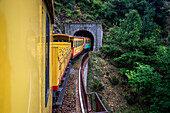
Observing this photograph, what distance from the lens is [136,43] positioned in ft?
52.0

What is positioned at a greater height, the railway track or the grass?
the railway track

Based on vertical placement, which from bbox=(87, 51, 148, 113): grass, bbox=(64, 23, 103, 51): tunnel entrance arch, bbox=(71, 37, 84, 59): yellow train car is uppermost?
bbox=(64, 23, 103, 51): tunnel entrance arch

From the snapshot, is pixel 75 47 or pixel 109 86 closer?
pixel 75 47

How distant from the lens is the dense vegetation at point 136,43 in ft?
33.6

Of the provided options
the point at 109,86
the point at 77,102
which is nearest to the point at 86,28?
the point at 109,86

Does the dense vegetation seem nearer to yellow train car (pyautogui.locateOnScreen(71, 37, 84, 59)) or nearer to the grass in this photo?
the grass

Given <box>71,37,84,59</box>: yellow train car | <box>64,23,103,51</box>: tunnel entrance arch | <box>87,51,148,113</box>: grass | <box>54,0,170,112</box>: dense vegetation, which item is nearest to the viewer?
<box>54,0,170,112</box>: dense vegetation

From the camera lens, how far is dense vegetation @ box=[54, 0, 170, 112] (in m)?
10.2

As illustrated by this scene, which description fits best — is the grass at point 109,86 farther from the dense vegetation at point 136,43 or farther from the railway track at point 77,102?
the railway track at point 77,102

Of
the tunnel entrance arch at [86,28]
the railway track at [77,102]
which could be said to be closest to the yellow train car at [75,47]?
the railway track at [77,102]

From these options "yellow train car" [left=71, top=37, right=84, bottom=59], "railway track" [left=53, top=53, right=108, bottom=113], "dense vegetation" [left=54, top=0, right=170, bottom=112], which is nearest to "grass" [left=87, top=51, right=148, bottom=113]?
"dense vegetation" [left=54, top=0, right=170, bottom=112]

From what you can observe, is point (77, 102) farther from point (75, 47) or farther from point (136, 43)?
point (136, 43)

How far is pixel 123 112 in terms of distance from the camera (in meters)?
11.1

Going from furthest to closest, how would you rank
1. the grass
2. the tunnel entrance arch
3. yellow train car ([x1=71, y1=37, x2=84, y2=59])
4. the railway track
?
the tunnel entrance arch < yellow train car ([x1=71, y1=37, x2=84, y2=59]) < the grass < the railway track
